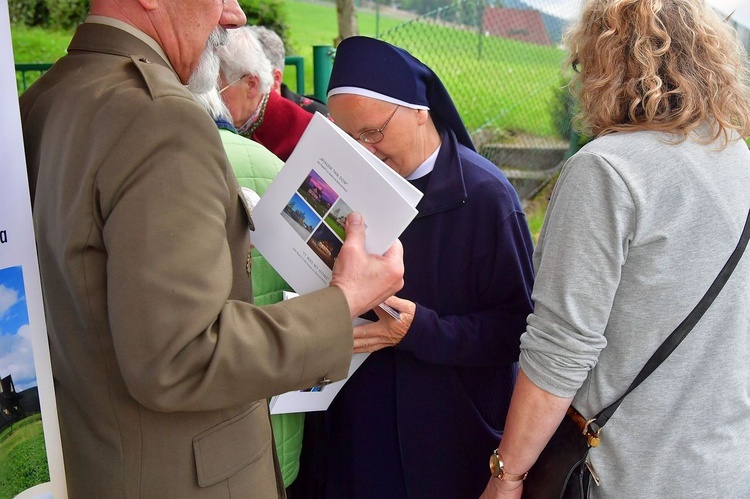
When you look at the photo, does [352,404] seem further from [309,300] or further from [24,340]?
[24,340]

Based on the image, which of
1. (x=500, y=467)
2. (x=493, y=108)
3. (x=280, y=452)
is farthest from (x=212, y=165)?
(x=493, y=108)

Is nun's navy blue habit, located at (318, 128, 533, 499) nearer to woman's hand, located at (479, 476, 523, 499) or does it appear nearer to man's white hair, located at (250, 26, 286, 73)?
woman's hand, located at (479, 476, 523, 499)

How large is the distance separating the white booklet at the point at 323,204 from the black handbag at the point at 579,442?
23.8 inches

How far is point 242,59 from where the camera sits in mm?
Answer: 3230

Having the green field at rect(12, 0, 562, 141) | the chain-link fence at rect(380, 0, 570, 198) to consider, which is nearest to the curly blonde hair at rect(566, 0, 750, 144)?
the green field at rect(12, 0, 562, 141)

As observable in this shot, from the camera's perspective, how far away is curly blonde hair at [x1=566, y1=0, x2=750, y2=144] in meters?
1.49

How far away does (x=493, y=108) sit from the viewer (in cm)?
695

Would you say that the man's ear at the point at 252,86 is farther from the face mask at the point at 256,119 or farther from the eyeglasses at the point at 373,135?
the eyeglasses at the point at 373,135

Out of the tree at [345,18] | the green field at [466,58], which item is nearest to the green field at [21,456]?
the green field at [466,58]

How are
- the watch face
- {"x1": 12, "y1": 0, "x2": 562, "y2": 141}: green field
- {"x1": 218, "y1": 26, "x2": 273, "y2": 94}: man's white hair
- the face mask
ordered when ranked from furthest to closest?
{"x1": 12, "y1": 0, "x2": 562, "y2": 141}: green field < the face mask < {"x1": 218, "y1": 26, "x2": 273, "y2": 94}: man's white hair < the watch face

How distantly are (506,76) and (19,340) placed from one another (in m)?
6.59

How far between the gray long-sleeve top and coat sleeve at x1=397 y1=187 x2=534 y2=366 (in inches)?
16.2

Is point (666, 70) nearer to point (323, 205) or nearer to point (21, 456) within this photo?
point (323, 205)

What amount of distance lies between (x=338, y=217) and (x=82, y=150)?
523 millimetres
